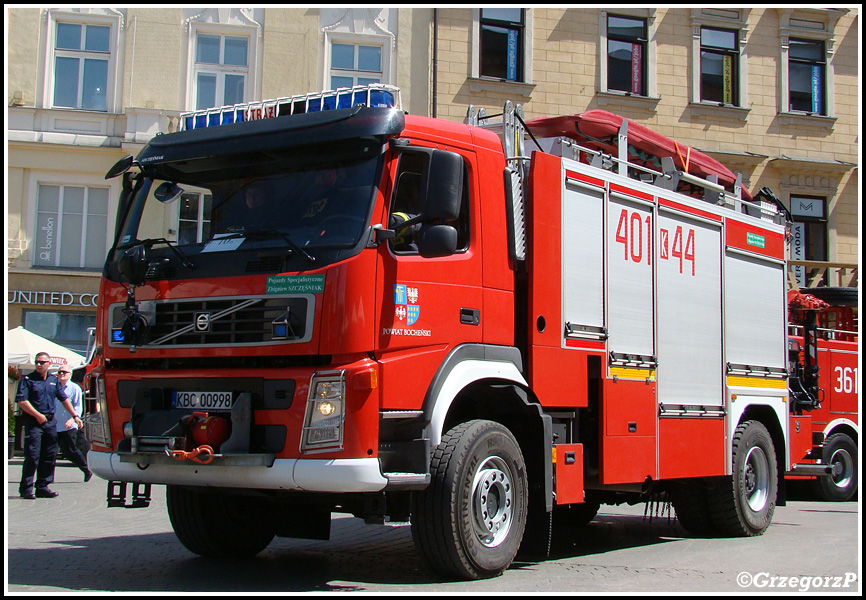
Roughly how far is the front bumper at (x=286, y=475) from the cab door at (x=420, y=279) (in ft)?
1.51

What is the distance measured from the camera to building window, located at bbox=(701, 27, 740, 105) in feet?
80.2

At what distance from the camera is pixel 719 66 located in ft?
80.4

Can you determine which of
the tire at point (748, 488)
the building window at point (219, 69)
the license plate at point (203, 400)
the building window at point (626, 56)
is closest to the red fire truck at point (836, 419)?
the tire at point (748, 488)

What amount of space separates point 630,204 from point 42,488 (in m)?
8.53

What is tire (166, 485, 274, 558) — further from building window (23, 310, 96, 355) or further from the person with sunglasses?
building window (23, 310, 96, 355)

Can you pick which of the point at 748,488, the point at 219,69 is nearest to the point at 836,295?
the point at 748,488

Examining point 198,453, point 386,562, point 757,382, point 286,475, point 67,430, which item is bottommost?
point 386,562

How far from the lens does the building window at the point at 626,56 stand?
2383 centimetres

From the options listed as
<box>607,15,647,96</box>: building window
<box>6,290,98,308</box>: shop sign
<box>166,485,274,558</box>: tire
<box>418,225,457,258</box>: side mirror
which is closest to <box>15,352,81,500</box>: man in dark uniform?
<box>166,485,274,558</box>: tire

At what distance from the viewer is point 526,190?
750 centimetres

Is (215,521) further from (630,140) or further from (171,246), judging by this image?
(630,140)

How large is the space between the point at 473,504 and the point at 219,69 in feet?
60.3

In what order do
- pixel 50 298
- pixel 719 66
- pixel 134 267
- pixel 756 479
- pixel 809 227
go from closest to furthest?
pixel 134 267
pixel 756 479
pixel 50 298
pixel 719 66
pixel 809 227

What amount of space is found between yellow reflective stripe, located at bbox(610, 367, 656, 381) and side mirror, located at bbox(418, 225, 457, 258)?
237 centimetres
